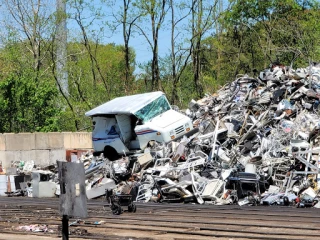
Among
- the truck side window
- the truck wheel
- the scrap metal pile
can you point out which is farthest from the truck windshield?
the truck wheel

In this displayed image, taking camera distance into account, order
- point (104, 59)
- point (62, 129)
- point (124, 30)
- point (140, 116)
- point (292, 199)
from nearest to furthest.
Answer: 1. point (292, 199)
2. point (140, 116)
3. point (62, 129)
4. point (124, 30)
5. point (104, 59)

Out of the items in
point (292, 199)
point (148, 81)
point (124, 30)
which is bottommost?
point (292, 199)

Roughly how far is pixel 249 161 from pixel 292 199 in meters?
3.02

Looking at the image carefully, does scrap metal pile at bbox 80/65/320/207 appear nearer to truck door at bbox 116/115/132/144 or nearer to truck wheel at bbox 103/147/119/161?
truck door at bbox 116/115/132/144

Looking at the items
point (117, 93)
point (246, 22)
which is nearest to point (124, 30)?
point (117, 93)

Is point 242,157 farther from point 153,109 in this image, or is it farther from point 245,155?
point 153,109

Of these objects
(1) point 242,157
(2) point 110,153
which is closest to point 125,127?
(2) point 110,153

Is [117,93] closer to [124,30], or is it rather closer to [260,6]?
[124,30]

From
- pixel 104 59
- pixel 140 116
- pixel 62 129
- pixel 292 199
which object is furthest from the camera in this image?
pixel 104 59

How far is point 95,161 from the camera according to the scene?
25469 mm

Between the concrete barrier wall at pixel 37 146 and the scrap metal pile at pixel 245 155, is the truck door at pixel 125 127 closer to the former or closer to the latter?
the scrap metal pile at pixel 245 155

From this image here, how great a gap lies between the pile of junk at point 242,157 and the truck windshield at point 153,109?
128cm

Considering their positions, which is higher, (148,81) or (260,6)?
(260,6)

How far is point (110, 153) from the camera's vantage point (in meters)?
26.7
